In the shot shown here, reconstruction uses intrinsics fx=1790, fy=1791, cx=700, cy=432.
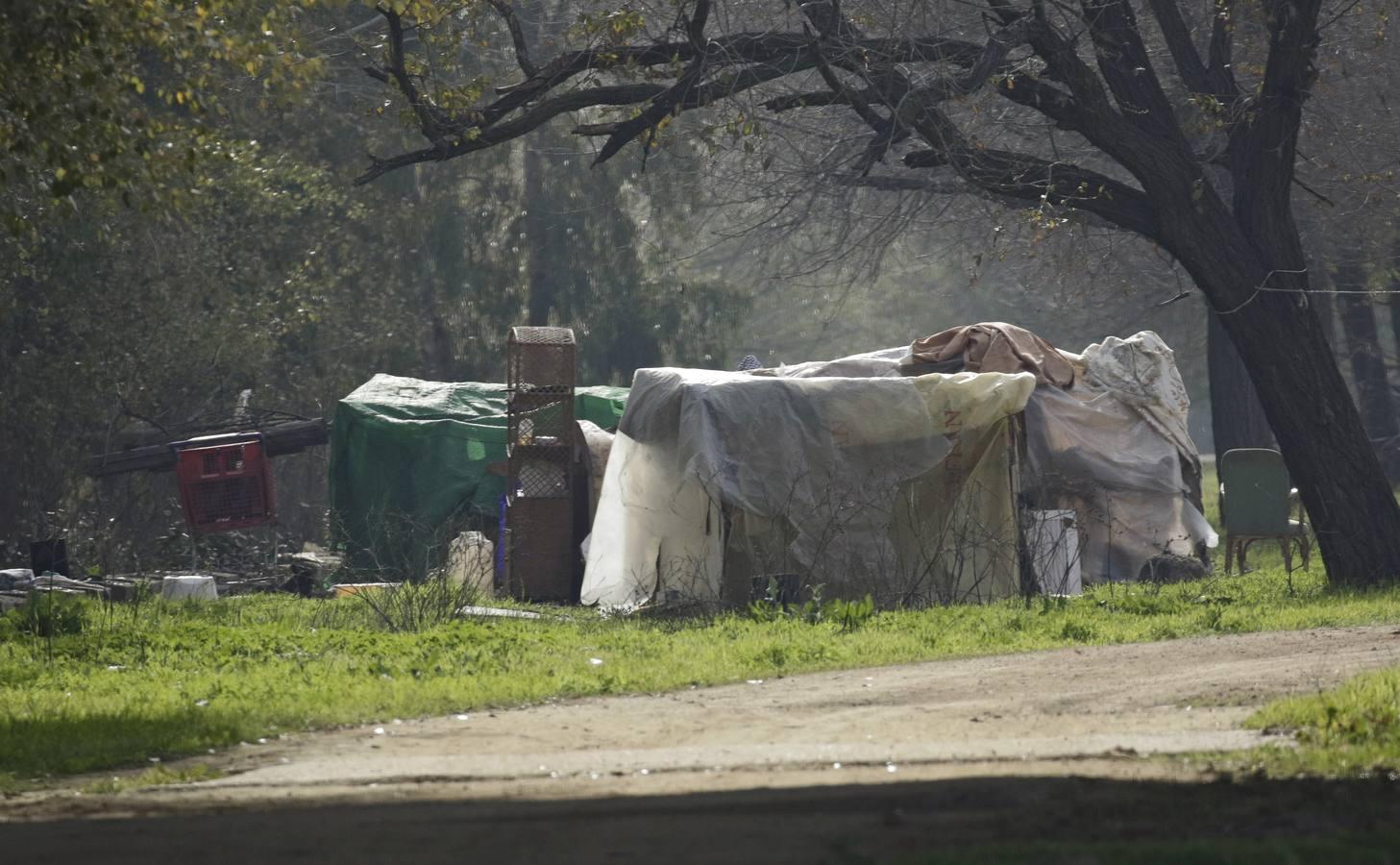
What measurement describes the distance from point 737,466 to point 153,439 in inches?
418

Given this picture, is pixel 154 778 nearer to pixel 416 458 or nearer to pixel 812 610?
pixel 812 610

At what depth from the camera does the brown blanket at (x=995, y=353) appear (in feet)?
54.6

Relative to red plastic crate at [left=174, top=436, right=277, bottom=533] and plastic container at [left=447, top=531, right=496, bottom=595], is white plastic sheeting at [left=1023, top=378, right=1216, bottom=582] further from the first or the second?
red plastic crate at [left=174, top=436, right=277, bottom=533]

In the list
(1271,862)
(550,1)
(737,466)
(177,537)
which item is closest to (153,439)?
(177,537)

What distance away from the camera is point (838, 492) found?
46.5ft

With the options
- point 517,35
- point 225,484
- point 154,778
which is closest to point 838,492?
point 517,35

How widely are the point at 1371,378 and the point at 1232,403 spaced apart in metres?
9.32

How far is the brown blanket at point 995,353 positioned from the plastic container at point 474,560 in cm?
436

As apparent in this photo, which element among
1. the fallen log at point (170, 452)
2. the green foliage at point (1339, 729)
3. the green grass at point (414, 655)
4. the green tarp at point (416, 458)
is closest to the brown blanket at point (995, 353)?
the green grass at point (414, 655)

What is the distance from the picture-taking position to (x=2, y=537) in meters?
24.3

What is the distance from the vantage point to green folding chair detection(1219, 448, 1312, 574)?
54.8 ft

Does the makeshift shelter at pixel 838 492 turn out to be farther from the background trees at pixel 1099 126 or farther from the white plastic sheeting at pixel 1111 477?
the background trees at pixel 1099 126

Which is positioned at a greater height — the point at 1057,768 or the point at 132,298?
the point at 132,298

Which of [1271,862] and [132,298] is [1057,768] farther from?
[132,298]
